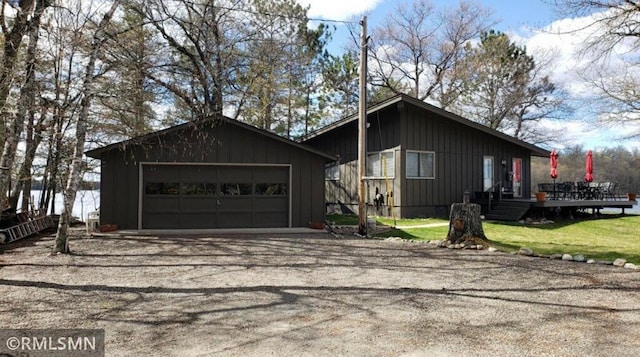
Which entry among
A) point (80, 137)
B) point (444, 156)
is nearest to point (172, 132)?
point (80, 137)

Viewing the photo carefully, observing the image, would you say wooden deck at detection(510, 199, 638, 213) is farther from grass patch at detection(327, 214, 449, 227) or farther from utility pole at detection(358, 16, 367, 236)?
utility pole at detection(358, 16, 367, 236)

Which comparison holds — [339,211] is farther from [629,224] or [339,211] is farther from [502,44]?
[502,44]

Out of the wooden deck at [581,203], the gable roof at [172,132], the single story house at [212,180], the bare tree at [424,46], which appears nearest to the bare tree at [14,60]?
the gable roof at [172,132]

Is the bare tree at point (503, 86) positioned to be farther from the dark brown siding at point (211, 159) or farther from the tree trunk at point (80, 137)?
the tree trunk at point (80, 137)

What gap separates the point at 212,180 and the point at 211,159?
0.61 meters

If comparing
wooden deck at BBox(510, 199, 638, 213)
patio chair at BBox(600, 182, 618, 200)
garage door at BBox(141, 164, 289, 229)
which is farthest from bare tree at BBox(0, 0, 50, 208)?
patio chair at BBox(600, 182, 618, 200)

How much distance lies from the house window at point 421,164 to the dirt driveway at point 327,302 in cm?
681

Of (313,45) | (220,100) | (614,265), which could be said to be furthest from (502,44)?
(614,265)

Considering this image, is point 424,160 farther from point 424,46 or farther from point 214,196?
point 424,46

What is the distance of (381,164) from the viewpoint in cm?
1577

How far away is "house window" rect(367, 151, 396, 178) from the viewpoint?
15.3m

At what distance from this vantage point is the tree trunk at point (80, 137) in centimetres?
823

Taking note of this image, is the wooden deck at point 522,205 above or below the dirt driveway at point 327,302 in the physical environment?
above

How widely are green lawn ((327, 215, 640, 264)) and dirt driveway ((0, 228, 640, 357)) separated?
168 centimetres
